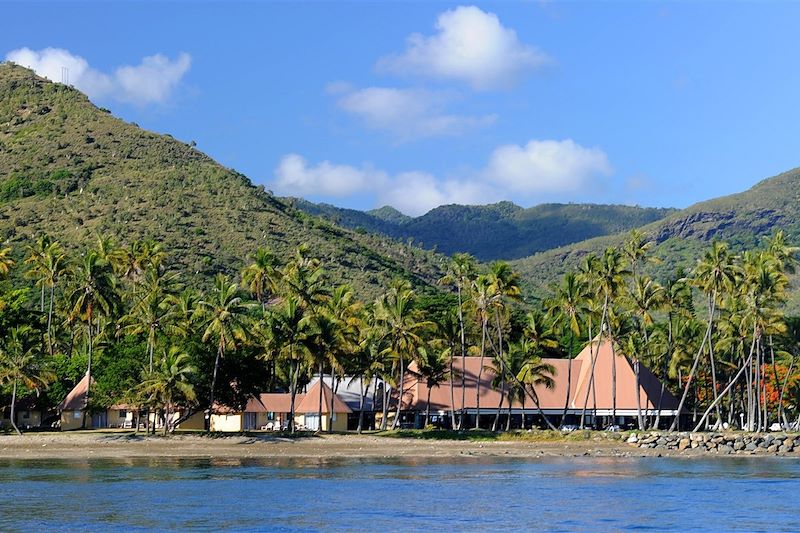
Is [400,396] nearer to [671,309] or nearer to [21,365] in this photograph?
[671,309]

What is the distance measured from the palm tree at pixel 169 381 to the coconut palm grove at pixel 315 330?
0.42 feet

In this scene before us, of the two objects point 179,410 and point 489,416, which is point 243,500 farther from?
point 489,416

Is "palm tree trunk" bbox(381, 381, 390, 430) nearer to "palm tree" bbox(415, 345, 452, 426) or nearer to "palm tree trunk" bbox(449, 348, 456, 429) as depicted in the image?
"palm tree" bbox(415, 345, 452, 426)

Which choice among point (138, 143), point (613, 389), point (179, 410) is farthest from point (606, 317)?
point (138, 143)

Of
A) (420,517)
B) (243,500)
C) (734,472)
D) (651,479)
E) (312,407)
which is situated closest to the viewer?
(420,517)

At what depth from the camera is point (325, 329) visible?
275 ft

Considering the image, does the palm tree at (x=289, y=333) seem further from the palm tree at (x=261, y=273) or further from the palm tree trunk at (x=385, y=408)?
the palm tree at (x=261, y=273)

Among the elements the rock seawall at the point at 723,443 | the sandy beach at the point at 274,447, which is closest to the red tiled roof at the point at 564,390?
the sandy beach at the point at 274,447

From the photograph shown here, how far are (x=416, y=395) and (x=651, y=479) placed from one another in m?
40.0

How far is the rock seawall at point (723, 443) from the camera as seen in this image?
A: 8012 centimetres

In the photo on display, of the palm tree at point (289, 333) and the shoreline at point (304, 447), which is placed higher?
the palm tree at point (289, 333)

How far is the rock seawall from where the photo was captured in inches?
3155

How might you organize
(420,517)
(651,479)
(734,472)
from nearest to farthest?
1. (420,517)
2. (651,479)
3. (734,472)

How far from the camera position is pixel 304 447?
79.9 metres
